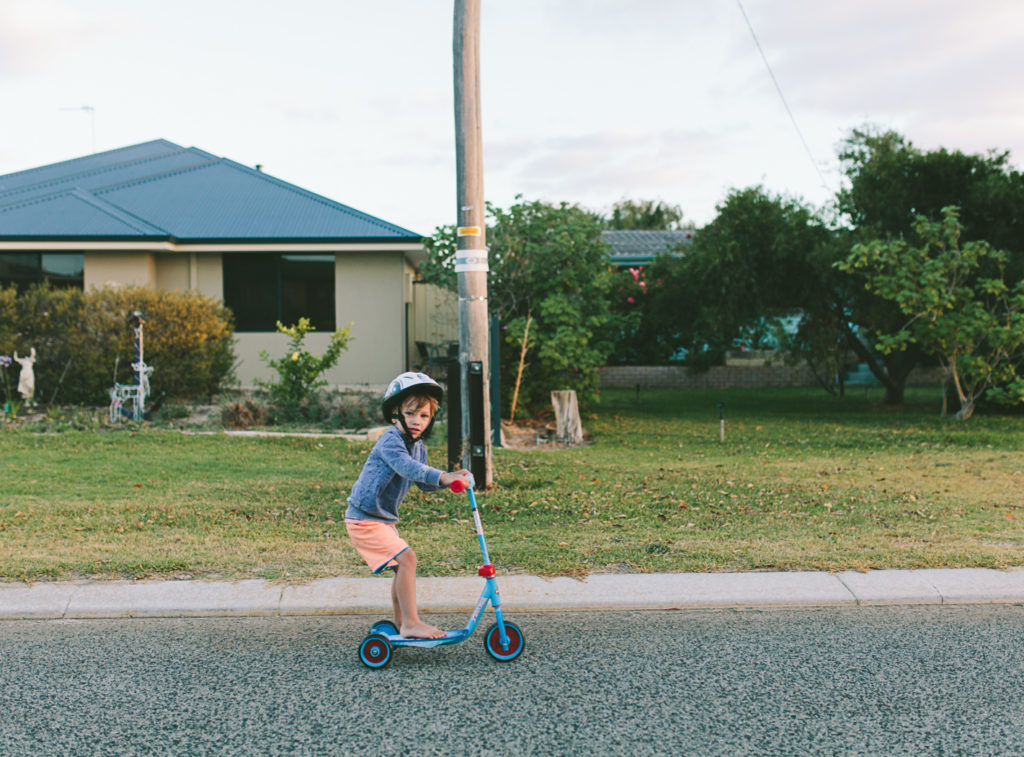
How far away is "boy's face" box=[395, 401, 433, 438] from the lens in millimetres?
4516

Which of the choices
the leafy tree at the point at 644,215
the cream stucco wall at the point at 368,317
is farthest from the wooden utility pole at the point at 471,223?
the leafy tree at the point at 644,215

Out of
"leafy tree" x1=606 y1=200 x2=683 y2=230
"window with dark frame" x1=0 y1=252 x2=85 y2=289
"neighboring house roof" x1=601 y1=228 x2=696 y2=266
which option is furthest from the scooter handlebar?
"leafy tree" x1=606 y1=200 x2=683 y2=230

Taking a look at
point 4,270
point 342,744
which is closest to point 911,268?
point 342,744

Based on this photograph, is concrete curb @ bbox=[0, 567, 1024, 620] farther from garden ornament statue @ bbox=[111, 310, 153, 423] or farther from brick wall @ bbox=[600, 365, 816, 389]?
brick wall @ bbox=[600, 365, 816, 389]

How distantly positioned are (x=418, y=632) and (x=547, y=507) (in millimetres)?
3698

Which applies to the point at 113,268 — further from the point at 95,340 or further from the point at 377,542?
the point at 377,542

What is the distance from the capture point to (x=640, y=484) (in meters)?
9.40

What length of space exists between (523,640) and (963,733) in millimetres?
2007

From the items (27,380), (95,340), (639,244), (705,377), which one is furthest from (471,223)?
(639,244)

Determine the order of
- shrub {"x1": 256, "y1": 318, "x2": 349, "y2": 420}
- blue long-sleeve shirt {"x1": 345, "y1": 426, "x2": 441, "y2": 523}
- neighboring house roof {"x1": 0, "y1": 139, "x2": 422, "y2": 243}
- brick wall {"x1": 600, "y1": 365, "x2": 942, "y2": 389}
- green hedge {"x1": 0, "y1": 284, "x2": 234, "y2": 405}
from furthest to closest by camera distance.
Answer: brick wall {"x1": 600, "y1": 365, "x2": 942, "y2": 389}, neighboring house roof {"x1": 0, "y1": 139, "x2": 422, "y2": 243}, green hedge {"x1": 0, "y1": 284, "x2": 234, "y2": 405}, shrub {"x1": 256, "y1": 318, "x2": 349, "y2": 420}, blue long-sleeve shirt {"x1": 345, "y1": 426, "x2": 441, "y2": 523}

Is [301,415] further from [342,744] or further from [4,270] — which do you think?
[342,744]

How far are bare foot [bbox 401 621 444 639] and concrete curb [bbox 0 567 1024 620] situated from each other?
871 mm

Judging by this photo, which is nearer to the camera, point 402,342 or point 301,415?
point 301,415

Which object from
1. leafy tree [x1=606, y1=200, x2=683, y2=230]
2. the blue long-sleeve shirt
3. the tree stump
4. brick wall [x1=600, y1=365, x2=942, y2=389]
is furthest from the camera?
leafy tree [x1=606, y1=200, x2=683, y2=230]
